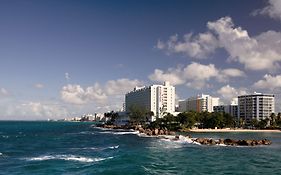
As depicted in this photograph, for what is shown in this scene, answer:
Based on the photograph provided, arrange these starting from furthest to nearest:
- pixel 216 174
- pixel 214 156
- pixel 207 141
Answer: pixel 207 141
pixel 214 156
pixel 216 174

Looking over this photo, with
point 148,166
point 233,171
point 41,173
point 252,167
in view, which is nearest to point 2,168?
point 41,173

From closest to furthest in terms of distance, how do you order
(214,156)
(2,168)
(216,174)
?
(216,174) → (2,168) → (214,156)

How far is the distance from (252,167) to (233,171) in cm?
574

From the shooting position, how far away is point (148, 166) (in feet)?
207

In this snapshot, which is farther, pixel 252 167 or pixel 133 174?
pixel 252 167

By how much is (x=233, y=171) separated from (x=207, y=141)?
5369 cm

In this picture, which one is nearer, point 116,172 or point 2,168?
point 116,172

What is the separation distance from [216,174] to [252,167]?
994 centimetres

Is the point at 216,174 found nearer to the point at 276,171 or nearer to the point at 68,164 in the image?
the point at 276,171

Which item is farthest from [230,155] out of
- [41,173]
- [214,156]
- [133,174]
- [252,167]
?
[41,173]

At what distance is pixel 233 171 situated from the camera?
5803 cm

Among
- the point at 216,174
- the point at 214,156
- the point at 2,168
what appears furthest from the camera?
the point at 214,156

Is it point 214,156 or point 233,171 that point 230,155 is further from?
point 233,171

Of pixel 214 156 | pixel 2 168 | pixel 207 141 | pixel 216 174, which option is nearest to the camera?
pixel 216 174
